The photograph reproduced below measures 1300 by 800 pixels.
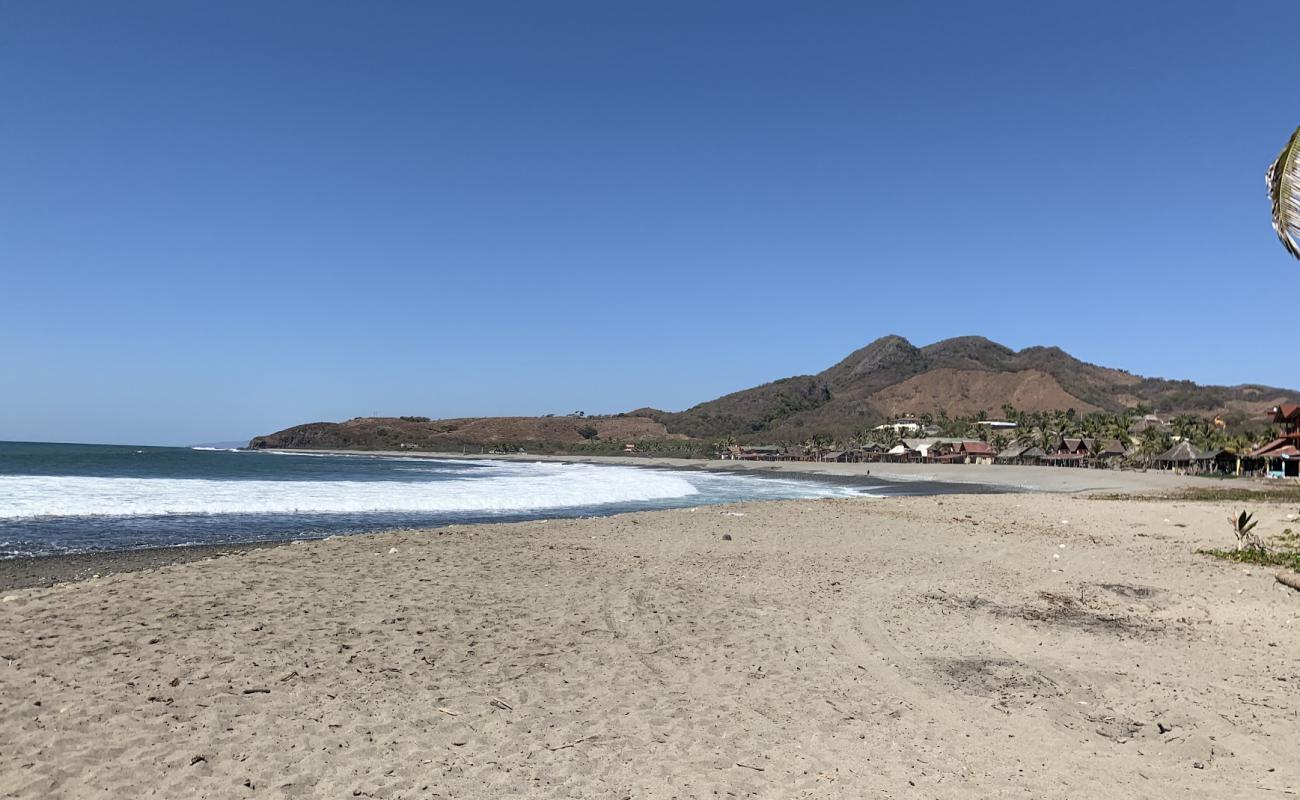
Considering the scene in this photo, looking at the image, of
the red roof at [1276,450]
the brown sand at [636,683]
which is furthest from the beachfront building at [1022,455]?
the brown sand at [636,683]

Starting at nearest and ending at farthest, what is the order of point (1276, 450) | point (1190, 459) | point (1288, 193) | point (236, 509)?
point (1288, 193), point (236, 509), point (1276, 450), point (1190, 459)

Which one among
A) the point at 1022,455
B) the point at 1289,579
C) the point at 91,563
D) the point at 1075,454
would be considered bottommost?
the point at 1022,455

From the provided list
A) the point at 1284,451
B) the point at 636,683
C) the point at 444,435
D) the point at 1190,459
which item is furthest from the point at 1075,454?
the point at 444,435

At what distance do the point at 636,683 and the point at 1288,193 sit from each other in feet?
19.4

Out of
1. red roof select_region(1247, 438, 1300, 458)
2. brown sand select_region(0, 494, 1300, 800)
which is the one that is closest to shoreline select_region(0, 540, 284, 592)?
brown sand select_region(0, 494, 1300, 800)

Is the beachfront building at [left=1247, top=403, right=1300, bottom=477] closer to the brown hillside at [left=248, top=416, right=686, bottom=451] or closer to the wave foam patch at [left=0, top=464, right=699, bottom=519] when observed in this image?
the wave foam patch at [left=0, top=464, right=699, bottom=519]

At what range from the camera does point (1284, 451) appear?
59.3 metres

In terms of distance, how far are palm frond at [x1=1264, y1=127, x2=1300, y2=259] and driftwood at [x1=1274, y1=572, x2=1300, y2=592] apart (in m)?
7.45

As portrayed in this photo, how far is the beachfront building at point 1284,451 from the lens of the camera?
5656cm

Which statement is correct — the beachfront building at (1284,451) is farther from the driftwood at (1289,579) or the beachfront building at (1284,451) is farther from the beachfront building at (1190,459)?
the driftwood at (1289,579)

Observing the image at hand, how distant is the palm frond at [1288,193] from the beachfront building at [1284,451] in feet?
213

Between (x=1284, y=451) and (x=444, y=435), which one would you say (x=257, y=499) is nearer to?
(x=1284, y=451)

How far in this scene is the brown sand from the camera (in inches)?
Result: 172

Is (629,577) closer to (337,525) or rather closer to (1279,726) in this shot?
(1279,726)
